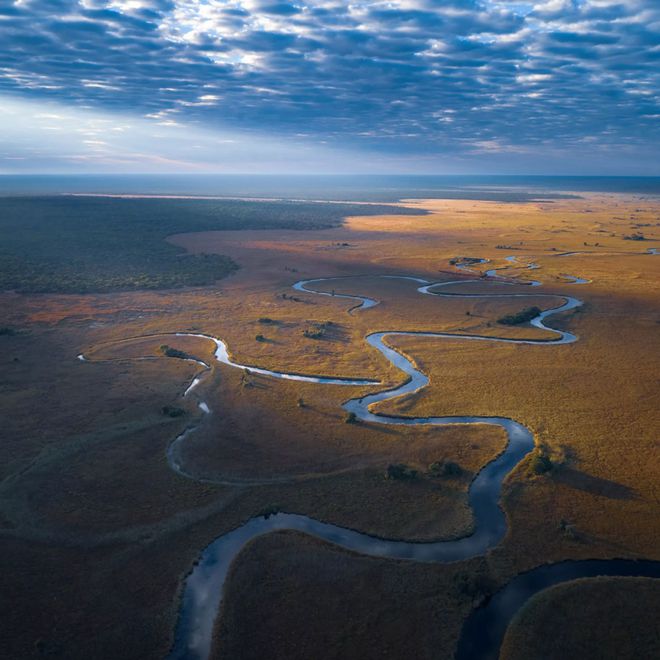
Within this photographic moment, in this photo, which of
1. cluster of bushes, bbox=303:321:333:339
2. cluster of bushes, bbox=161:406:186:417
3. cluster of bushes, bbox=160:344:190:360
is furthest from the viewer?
cluster of bushes, bbox=303:321:333:339

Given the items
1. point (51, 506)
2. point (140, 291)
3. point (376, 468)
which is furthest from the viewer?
point (140, 291)

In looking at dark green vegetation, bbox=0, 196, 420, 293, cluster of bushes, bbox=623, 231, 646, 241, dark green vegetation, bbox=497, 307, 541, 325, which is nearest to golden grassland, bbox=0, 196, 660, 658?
dark green vegetation, bbox=497, 307, 541, 325

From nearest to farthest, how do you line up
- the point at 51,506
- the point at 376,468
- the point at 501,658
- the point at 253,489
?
the point at 501,658
the point at 51,506
the point at 253,489
the point at 376,468

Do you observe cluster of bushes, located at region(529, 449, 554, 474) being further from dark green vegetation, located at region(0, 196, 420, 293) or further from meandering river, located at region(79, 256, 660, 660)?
dark green vegetation, located at region(0, 196, 420, 293)

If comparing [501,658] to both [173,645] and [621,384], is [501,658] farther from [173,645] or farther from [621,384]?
[621,384]

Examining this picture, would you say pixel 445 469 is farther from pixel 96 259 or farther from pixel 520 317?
pixel 96 259

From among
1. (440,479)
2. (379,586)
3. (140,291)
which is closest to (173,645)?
(379,586)

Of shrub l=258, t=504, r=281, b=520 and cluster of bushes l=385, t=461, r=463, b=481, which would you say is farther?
cluster of bushes l=385, t=461, r=463, b=481
